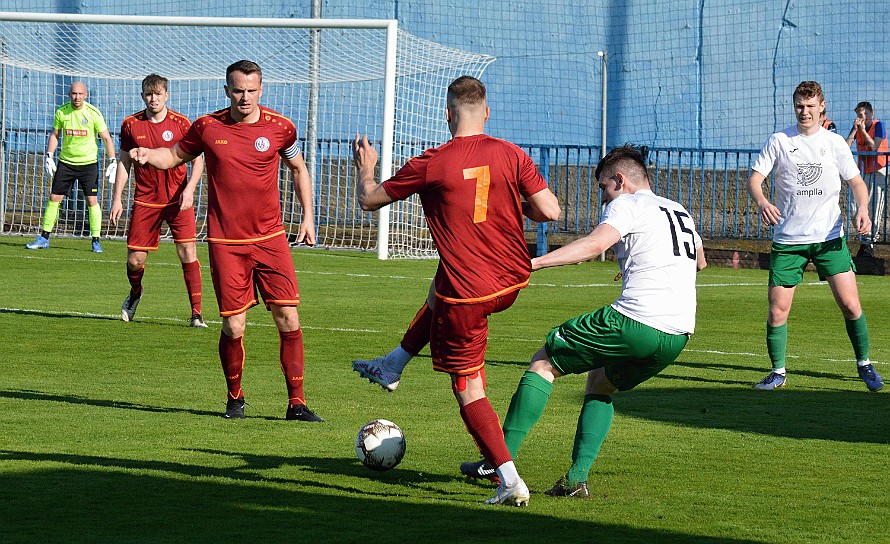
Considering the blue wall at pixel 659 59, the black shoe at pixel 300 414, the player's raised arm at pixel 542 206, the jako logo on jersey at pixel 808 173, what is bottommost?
the black shoe at pixel 300 414

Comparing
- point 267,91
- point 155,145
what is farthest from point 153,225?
point 267,91

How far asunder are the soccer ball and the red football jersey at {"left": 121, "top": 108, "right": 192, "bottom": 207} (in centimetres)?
649

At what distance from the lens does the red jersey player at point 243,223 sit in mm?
7746

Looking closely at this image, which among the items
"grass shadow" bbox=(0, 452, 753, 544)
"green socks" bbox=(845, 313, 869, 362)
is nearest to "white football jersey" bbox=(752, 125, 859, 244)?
"green socks" bbox=(845, 313, 869, 362)

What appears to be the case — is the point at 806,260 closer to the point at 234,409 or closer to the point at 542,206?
the point at 234,409

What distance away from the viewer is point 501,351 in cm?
1086

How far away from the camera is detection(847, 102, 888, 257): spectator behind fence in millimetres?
19953

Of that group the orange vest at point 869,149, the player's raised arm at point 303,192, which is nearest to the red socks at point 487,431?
the player's raised arm at point 303,192

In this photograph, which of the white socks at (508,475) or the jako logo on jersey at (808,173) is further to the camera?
the jako logo on jersey at (808,173)

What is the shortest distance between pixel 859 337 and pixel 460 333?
15.6 ft

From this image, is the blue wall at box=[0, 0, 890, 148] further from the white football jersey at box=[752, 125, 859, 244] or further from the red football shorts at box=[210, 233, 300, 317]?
the red football shorts at box=[210, 233, 300, 317]

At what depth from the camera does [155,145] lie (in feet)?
40.2

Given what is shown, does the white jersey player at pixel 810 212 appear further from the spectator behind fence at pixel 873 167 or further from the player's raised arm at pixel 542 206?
the spectator behind fence at pixel 873 167

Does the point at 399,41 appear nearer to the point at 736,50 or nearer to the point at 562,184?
the point at 562,184
